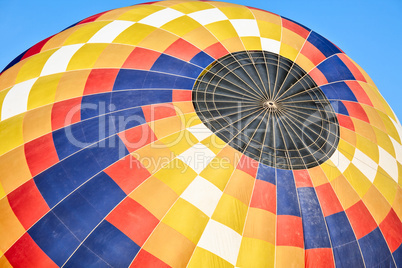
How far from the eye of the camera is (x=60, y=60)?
6.76 metres

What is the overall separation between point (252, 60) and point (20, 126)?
5038mm

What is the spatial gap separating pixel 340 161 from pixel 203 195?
9.64 ft

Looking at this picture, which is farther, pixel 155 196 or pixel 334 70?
pixel 334 70

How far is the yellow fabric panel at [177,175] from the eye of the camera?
506 centimetres

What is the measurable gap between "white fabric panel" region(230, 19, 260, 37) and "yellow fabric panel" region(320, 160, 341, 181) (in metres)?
3.59

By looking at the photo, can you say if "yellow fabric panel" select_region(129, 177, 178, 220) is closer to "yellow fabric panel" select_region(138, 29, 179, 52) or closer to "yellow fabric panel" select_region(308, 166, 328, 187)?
"yellow fabric panel" select_region(308, 166, 328, 187)

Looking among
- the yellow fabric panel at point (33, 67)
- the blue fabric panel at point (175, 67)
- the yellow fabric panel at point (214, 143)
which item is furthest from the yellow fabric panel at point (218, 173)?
the yellow fabric panel at point (33, 67)

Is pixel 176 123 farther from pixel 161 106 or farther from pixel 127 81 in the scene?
pixel 127 81

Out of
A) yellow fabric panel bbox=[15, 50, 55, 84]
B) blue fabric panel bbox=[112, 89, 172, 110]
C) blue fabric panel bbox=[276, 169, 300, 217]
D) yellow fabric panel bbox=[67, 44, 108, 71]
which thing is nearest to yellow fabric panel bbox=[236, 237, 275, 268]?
blue fabric panel bbox=[276, 169, 300, 217]

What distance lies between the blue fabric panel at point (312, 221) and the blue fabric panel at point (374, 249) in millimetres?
839

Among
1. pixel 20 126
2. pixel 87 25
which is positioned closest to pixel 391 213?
pixel 20 126

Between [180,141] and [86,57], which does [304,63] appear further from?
[86,57]

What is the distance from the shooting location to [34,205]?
4.95 metres

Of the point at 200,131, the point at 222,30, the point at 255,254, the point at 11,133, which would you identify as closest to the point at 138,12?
the point at 222,30
